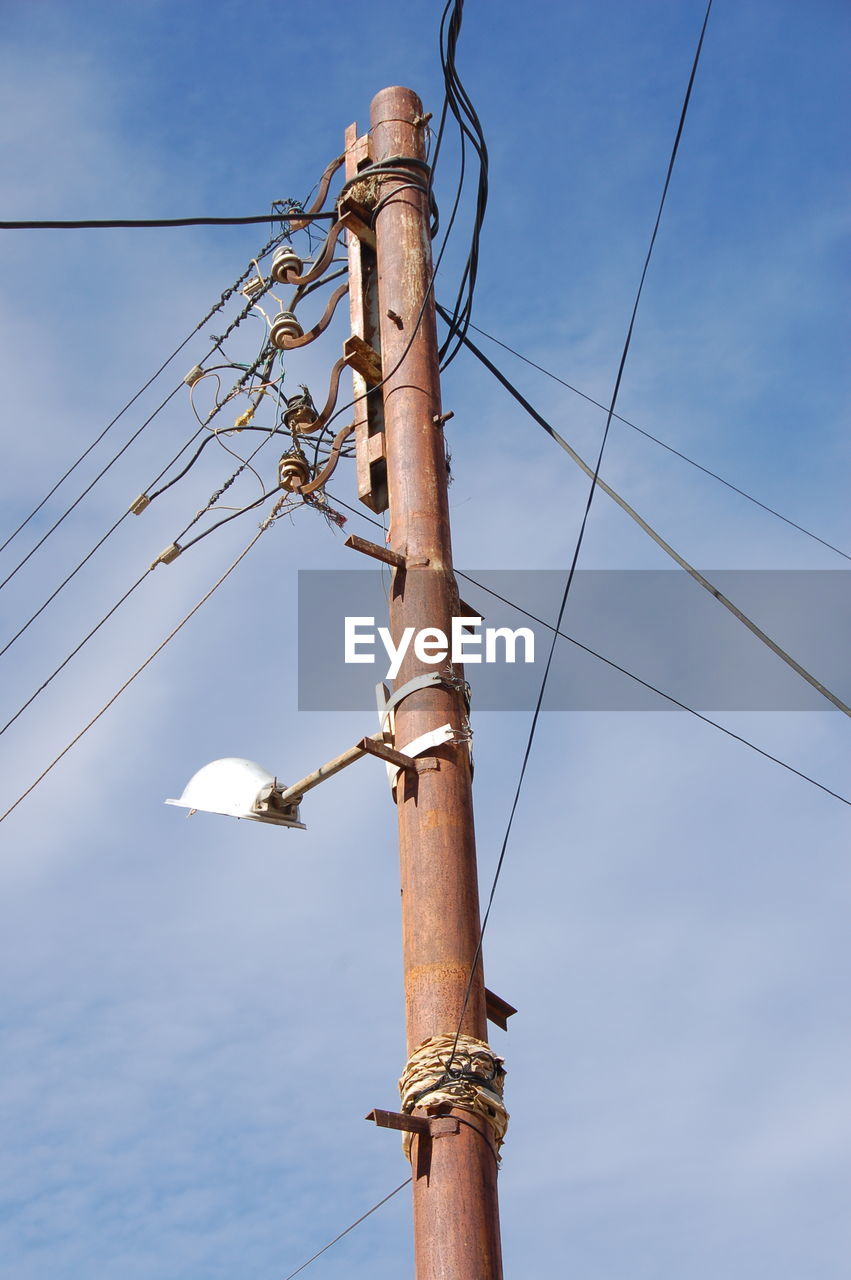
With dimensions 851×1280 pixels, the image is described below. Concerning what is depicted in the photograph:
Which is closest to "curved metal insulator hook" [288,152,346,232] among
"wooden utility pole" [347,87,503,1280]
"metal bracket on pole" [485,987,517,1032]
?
"wooden utility pole" [347,87,503,1280]

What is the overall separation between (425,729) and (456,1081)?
1.30m

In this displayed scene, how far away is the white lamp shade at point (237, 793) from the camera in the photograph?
5695 millimetres

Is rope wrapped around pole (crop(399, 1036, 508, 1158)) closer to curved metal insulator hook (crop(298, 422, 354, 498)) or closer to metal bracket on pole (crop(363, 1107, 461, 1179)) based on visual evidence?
metal bracket on pole (crop(363, 1107, 461, 1179))

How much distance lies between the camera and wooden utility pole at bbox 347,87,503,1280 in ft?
14.0

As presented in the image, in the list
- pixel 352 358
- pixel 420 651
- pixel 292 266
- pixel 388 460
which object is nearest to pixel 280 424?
pixel 292 266

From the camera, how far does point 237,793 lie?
574 centimetres

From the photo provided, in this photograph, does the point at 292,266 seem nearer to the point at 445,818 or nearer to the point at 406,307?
the point at 406,307

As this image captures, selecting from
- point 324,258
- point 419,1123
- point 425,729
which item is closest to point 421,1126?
point 419,1123

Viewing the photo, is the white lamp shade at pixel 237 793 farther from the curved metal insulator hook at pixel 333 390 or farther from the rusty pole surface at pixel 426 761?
the curved metal insulator hook at pixel 333 390

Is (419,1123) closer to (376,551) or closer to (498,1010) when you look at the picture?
(498,1010)

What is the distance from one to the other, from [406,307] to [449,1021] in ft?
10.3

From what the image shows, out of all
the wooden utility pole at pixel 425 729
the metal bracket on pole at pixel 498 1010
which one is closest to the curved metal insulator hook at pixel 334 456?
the wooden utility pole at pixel 425 729

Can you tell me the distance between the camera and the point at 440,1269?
4.09 metres

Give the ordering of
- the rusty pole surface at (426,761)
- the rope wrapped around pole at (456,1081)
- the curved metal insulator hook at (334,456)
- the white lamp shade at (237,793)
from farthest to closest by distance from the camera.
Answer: the curved metal insulator hook at (334,456), the white lamp shade at (237,793), the rope wrapped around pole at (456,1081), the rusty pole surface at (426,761)
